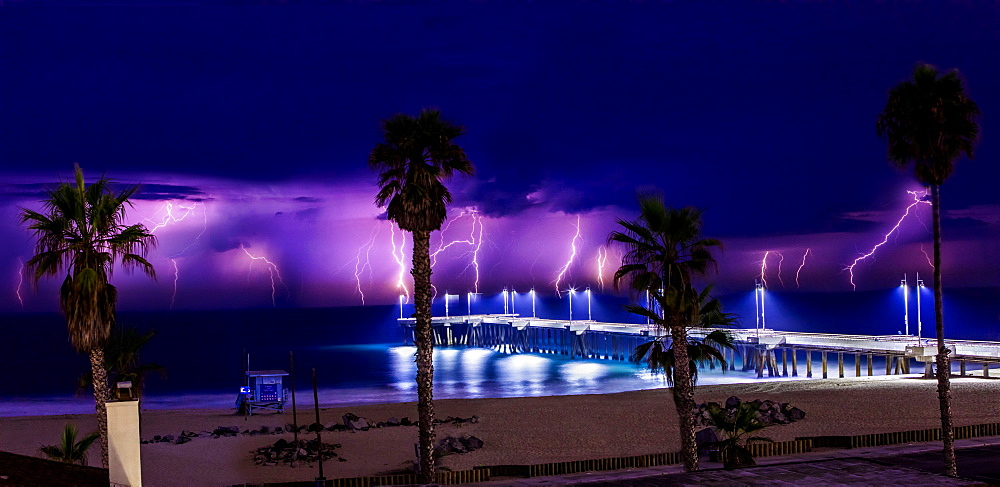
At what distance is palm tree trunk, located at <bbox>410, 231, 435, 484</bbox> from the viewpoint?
1862 centimetres

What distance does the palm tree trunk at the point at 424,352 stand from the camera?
18.6m

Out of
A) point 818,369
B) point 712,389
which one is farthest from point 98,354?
point 818,369

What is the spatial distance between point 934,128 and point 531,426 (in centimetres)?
2136

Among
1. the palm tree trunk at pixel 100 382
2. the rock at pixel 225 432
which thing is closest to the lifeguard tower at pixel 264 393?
the rock at pixel 225 432

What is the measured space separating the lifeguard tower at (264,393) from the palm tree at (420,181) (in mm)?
27388

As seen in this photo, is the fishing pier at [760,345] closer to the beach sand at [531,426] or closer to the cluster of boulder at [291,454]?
the beach sand at [531,426]

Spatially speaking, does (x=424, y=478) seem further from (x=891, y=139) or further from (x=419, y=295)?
(x=891, y=139)

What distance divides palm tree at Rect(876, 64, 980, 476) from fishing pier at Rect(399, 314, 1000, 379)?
358 inches

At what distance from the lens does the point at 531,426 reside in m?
34.5

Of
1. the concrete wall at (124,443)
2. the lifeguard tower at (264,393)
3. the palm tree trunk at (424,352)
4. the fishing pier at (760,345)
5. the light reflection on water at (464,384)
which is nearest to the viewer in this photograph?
the concrete wall at (124,443)

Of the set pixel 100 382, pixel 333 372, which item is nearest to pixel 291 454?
pixel 100 382

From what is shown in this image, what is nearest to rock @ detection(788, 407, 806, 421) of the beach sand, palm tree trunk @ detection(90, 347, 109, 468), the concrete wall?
the beach sand

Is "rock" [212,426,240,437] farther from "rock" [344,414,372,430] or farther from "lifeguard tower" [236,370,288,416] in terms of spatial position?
"lifeguard tower" [236,370,288,416]

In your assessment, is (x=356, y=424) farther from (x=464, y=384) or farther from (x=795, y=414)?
(x=464, y=384)
